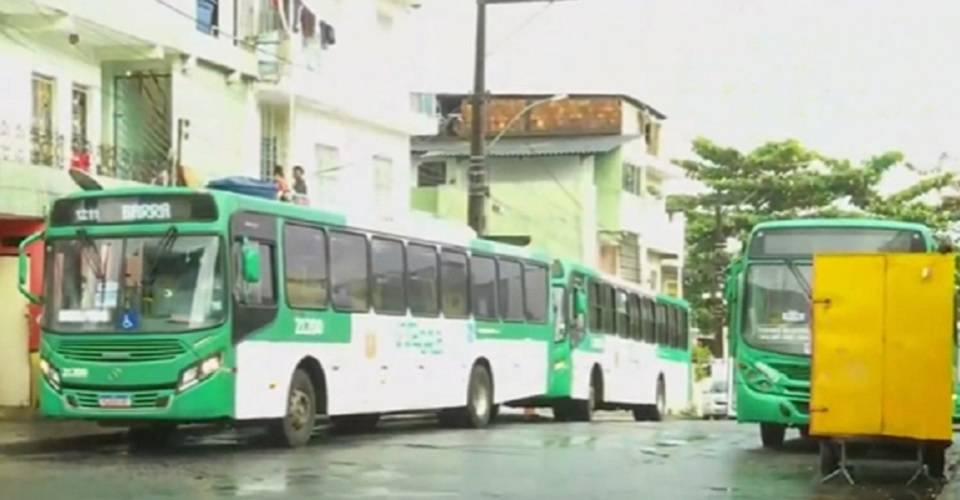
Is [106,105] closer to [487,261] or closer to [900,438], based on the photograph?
[487,261]

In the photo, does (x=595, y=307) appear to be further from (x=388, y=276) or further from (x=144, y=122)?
(x=388, y=276)

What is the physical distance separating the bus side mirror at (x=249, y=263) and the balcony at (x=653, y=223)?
34701mm

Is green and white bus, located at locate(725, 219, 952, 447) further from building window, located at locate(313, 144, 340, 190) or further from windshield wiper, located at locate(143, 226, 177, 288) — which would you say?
building window, located at locate(313, 144, 340, 190)

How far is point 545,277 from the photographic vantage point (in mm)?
28531

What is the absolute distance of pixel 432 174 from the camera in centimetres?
5147

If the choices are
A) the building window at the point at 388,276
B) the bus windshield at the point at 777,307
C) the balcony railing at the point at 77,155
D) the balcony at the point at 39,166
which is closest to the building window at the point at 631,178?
the balcony railing at the point at 77,155

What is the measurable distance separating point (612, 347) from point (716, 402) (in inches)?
501

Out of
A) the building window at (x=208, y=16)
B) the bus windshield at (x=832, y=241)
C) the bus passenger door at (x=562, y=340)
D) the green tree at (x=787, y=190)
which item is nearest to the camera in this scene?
the bus windshield at (x=832, y=241)

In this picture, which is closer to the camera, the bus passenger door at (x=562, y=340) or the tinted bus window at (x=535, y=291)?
the tinted bus window at (x=535, y=291)

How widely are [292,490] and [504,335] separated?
13.0 m

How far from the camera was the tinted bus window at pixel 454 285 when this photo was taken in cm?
2388

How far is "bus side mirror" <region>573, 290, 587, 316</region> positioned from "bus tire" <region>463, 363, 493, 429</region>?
470 cm

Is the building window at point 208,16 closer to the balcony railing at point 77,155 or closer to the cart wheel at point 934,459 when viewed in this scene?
the balcony railing at point 77,155

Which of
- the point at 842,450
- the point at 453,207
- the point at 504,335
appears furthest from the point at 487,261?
the point at 453,207
